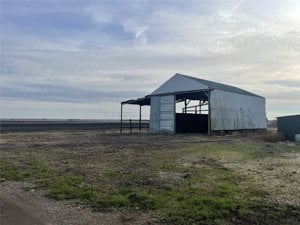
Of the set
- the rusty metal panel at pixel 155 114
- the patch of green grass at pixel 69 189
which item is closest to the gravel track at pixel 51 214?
the patch of green grass at pixel 69 189

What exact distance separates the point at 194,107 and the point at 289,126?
13718 millimetres

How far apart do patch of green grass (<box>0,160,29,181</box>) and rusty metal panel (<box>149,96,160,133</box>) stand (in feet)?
80.6

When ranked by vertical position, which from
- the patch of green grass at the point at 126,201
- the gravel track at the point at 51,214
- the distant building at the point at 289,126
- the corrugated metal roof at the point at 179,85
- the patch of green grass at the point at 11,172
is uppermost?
the corrugated metal roof at the point at 179,85

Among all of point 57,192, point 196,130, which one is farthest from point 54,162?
point 196,130

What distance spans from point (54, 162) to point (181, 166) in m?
4.87

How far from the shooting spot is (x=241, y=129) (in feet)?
135

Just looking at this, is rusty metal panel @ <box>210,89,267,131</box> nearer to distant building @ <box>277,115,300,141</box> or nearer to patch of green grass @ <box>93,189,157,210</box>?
distant building @ <box>277,115,300,141</box>

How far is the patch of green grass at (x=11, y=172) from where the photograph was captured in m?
11.1

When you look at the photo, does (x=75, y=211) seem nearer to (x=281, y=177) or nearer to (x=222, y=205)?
(x=222, y=205)

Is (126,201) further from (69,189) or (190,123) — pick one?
(190,123)

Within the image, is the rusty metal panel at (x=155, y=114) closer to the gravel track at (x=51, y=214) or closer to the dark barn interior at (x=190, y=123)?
the dark barn interior at (x=190, y=123)

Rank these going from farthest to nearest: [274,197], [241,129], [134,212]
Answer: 1. [241,129]
2. [274,197]
3. [134,212]

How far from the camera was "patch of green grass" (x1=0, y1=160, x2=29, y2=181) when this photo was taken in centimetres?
1105

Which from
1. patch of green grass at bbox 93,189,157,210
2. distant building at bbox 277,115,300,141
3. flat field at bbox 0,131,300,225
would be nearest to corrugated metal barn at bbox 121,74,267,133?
distant building at bbox 277,115,300,141
